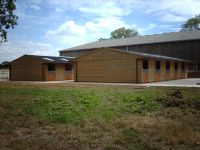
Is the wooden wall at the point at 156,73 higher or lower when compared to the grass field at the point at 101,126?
higher

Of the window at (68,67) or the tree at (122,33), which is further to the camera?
the tree at (122,33)

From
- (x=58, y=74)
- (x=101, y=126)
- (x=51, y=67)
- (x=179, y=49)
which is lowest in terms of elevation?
(x=101, y=126)

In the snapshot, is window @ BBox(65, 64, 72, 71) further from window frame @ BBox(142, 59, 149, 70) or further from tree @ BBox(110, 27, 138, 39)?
tree @ BBox(110, 27, 138, 39)

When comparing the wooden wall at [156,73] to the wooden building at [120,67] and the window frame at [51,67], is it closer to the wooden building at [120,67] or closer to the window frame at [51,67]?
the wooden building at [120,67]

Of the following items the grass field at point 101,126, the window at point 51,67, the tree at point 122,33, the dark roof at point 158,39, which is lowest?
the grass field at point 101,126

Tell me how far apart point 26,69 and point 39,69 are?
2.76 metres

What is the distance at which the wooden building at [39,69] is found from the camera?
3647 centimetres

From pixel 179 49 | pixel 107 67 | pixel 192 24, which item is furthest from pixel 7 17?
pixel 192 24

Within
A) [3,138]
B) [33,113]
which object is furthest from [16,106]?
[3,138]

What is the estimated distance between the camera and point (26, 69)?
127 ft

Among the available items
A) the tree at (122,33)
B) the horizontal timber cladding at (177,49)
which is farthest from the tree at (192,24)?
the horizontal timber cladding at (177,49)

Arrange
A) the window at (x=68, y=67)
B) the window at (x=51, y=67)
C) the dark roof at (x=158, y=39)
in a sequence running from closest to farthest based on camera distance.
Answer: the window at (x=51, y=67) < the window at (x=68, y=67) < the dark roof at (x=158, y=39)

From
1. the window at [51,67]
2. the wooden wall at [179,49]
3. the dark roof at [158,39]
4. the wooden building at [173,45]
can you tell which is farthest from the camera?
the dark roof at [158,39]

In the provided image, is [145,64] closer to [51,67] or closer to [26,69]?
[51,67]
